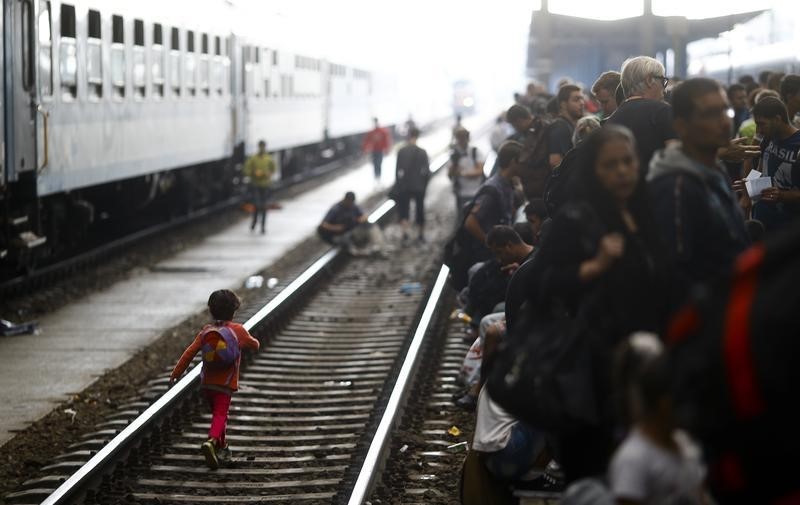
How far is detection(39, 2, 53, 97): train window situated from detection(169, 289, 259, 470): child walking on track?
6.92m

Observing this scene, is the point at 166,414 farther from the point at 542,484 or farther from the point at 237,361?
the point at 542,484

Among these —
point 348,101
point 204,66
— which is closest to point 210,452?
point 204,66

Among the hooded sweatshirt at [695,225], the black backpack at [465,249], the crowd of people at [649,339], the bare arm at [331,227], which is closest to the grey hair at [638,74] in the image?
the crowd of people at [649,339]

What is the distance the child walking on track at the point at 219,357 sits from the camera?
8.43m

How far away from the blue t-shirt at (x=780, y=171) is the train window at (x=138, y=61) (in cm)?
1011

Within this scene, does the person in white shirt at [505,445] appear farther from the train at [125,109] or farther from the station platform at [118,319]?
the train at [125,109]

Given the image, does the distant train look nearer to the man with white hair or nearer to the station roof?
the station roof

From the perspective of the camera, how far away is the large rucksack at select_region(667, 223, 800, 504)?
355 centimetres

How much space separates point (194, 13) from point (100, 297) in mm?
7185

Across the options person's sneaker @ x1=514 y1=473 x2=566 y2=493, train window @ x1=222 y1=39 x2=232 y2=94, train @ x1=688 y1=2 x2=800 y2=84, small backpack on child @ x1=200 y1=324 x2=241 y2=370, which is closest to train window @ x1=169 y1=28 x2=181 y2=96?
train window @ x1=222 y1=39 x2=232 y2=94

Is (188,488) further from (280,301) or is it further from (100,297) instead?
(100,297)

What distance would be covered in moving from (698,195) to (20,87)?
34.1 feet

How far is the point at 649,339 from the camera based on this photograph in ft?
13.3

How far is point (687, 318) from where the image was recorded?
382 centimetres
